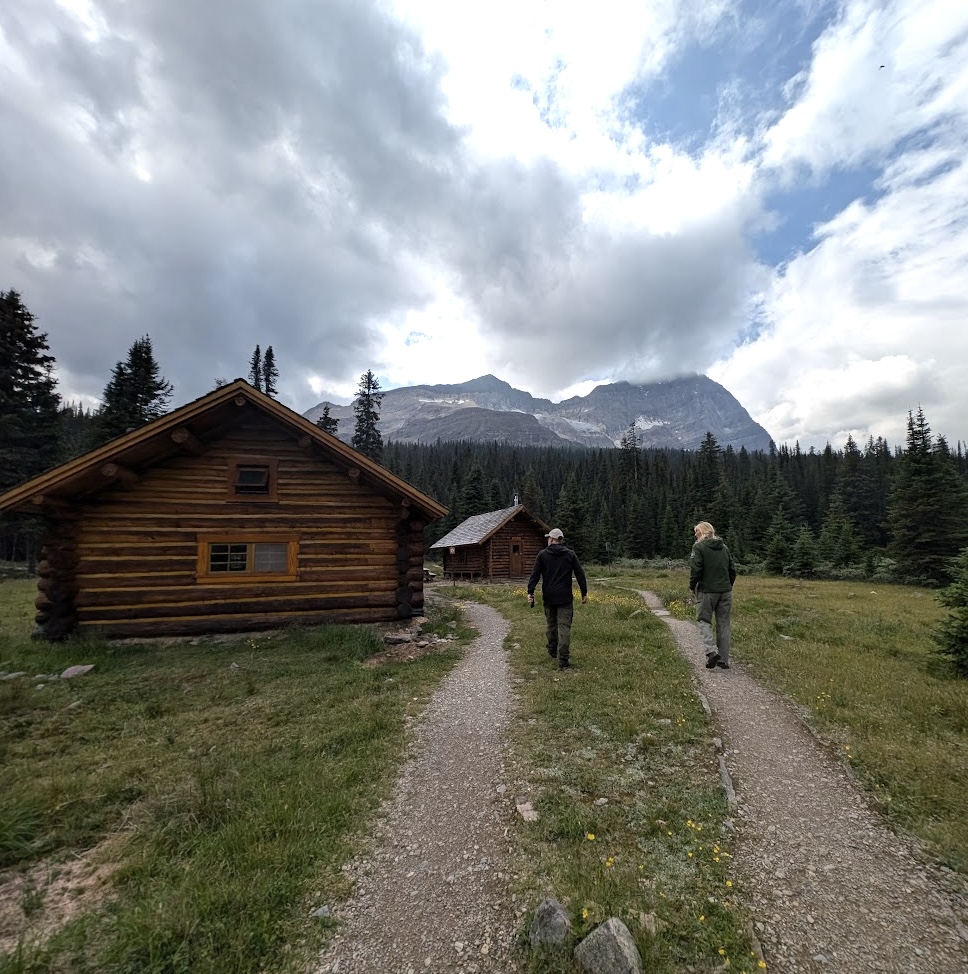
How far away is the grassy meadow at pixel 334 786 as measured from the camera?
146 inches

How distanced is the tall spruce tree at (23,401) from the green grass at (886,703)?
41539 mm

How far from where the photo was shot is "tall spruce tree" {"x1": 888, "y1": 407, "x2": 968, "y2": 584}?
137ft

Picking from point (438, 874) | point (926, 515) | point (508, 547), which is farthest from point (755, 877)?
point (926, 515)

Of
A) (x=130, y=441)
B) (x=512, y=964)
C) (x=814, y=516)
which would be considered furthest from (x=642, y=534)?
(x=512, y=964)

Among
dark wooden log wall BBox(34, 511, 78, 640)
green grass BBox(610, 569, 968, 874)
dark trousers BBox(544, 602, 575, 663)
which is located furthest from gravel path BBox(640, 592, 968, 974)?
dark wooden log wall BBox(34, 511, 78, 640)

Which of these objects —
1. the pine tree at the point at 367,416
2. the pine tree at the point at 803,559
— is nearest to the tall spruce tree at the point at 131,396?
the pine tree at the point at 367,416

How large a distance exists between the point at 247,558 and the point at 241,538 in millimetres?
651

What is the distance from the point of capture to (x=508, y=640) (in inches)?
547

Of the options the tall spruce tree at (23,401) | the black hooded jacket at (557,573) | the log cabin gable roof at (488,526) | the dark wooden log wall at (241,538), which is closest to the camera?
the black hooded jacket at (557,573)

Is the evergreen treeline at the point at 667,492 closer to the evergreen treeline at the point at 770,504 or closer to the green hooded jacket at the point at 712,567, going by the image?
the evergreen treeline at the point at 770,504

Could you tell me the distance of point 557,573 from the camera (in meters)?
10.5

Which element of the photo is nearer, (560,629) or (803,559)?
(560,629)

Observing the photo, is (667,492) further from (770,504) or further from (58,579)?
(58,579)

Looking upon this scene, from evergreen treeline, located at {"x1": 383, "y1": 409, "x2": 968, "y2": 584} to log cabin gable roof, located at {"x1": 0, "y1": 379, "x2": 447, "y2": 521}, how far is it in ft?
66.5
